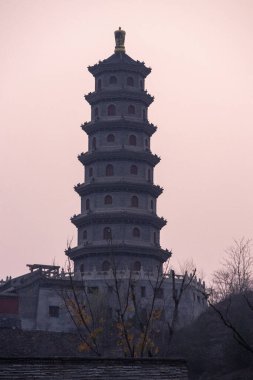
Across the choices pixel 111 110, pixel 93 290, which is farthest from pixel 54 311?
pixel 111 110

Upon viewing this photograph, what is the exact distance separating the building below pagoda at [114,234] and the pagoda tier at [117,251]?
0.08 meters

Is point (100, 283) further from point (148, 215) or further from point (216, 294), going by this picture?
point (216, 294)

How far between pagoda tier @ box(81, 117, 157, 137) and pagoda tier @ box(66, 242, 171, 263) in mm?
10939

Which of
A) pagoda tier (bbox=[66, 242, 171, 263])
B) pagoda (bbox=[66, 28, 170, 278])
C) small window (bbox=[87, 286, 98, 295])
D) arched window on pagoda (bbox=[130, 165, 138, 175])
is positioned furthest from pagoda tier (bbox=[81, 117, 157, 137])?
small window (bbox=[87, 286, 98, 295])

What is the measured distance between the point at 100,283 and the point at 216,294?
15047mm

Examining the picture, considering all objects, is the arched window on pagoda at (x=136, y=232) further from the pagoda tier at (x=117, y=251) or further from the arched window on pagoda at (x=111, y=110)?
the arched window on pagoda at (x=111, y=110)

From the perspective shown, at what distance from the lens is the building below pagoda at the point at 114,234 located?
55.2 meters

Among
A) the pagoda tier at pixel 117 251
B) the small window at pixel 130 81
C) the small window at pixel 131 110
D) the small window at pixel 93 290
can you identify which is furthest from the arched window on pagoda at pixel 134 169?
the small window at pixel 93 290

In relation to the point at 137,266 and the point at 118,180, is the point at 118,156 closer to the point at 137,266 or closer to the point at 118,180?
the point at 118,180

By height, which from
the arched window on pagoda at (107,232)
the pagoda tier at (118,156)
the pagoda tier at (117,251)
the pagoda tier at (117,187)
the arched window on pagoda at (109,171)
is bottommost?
the pagoda tier at (117,251)

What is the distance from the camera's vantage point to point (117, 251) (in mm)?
59938

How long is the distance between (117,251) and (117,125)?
38.7 ft

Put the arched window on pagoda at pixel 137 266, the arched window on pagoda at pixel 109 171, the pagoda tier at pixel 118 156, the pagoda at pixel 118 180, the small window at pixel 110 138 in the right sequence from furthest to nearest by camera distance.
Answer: the small window at pixel 110 138, the arched window on pagoda at pixel 109 171, the pagoda tier at pixel 118 156, the pagoda at pixel 118 180, the arched window on pagoda at pixel 137 266

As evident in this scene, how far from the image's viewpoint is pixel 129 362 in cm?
2167
